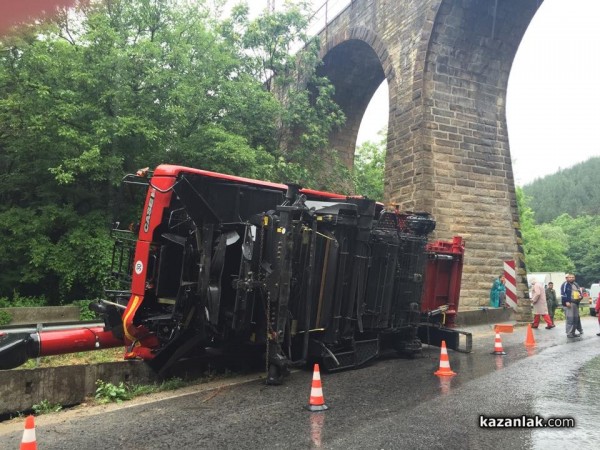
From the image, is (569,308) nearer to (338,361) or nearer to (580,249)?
(338,361)

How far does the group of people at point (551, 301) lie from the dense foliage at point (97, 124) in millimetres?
7279

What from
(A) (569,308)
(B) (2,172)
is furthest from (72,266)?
(A) (569,308)

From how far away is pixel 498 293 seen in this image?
1339 centimetres

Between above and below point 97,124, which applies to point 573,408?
below

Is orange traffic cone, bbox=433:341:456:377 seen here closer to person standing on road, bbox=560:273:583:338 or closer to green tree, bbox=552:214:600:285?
person standing on road, bbox=560:273:583:338

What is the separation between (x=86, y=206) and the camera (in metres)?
13.0

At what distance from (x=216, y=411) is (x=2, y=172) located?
1153cm

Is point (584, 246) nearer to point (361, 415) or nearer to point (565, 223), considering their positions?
point (565, 223)

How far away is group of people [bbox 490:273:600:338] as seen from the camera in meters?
10.9

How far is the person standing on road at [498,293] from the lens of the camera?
43.8ft

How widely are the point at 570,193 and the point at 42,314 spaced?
4352 inches

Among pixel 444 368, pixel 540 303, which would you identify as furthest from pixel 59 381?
pixel 540 303

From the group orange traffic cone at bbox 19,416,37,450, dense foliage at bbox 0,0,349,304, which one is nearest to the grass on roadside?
dense foliage at bbox 0,0,349,304

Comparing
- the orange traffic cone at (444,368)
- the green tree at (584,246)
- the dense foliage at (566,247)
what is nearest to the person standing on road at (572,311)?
the orange traffic cone at (444,368)
